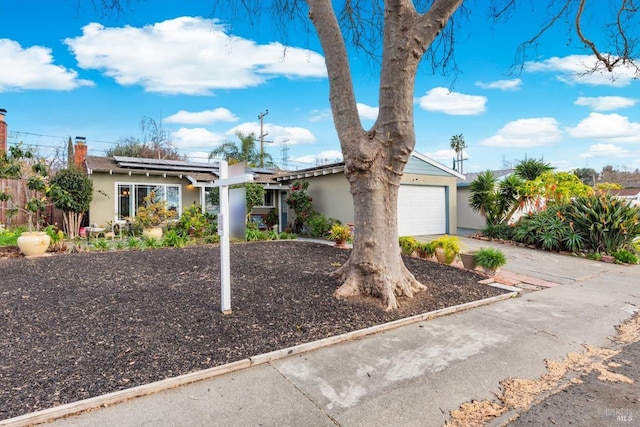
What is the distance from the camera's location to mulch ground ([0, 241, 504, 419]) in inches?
102

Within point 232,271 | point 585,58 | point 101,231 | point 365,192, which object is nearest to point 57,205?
point 101,231

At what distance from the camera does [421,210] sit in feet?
43.8

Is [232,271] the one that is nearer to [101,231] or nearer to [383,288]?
[383,288]

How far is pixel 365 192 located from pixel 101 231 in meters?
9.92

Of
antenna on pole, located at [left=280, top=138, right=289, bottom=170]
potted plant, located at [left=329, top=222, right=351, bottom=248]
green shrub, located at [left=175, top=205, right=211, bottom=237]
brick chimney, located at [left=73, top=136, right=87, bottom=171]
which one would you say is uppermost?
antenna on pole, located at [left=280, top=138, right=289, bottom=170]

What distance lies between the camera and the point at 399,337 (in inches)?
139

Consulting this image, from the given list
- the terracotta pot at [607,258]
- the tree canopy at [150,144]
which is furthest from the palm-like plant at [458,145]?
the terracotta pot at [607,258]

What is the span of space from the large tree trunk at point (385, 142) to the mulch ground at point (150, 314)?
412mm

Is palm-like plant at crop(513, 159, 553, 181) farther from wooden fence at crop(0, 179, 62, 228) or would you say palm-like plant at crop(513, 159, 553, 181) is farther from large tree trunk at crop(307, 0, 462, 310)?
wooden fence at crop(0, 179, 62, 228)

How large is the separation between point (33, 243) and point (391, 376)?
800cm

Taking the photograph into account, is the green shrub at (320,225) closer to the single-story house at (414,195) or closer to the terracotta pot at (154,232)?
the single-story house at (414,195)

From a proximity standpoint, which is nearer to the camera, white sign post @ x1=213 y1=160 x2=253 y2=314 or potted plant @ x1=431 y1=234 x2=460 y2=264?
white sign post @ x1=213 y1=160 x2=253 y2=314

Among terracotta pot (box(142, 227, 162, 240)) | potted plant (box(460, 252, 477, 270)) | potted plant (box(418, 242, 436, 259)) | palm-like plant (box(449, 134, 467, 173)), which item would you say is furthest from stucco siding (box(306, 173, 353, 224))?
palm-like plant (box(449, 134, 467, 173))

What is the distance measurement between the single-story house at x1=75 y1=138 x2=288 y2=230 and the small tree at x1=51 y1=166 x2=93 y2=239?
522mm
